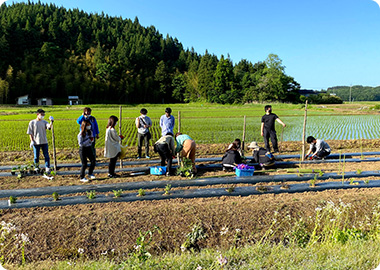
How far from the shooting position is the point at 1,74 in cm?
6094

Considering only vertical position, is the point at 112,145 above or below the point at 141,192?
above

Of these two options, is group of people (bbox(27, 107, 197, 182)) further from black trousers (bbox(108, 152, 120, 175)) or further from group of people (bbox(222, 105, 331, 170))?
group of people (bbox(222, 105, 331, 170))

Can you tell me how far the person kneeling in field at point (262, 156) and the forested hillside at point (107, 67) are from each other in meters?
41.6

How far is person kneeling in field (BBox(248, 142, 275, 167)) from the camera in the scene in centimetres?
692

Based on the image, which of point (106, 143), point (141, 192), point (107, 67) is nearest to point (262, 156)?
point (141, 192)

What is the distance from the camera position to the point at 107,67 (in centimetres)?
7006

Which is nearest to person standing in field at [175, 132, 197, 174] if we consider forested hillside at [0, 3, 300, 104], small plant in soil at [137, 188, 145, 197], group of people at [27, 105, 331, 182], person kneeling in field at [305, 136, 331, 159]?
group of people at [27, 105, 331, 182]

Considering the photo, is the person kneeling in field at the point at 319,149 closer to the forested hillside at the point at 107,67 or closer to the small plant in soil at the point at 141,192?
the small plant in soil at the point at 141,192

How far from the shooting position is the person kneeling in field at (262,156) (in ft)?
22.7

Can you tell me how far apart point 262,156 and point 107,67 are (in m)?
70.0

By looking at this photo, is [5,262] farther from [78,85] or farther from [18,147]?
[78,85]

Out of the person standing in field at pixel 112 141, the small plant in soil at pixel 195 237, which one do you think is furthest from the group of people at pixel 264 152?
the small plant in soil at pixel 195 237

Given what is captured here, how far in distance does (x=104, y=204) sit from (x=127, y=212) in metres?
0.74

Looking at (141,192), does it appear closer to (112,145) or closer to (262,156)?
(112,145)
